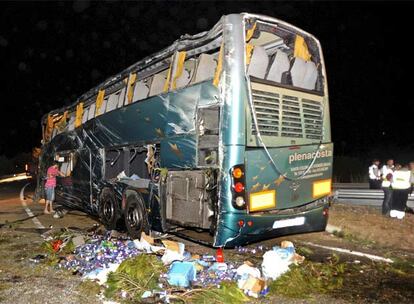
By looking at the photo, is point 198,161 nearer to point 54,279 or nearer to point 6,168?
point 54,279

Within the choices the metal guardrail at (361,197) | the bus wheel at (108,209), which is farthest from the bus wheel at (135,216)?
the metal guardrail at (361,197)

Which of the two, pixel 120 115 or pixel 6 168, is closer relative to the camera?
pixel 120 115

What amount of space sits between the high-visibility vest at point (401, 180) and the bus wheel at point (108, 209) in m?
6.54

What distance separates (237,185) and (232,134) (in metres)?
0.67

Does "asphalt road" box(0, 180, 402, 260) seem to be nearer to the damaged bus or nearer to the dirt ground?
the dirt ground

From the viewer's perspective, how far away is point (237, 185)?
18.1ft

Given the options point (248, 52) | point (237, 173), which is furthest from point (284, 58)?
point (237, 173)

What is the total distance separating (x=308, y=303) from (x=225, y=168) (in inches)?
77.1

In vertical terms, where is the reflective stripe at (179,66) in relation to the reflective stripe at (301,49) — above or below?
below

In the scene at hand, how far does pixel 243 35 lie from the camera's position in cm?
569

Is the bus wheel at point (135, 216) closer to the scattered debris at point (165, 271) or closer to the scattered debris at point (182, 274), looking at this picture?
the scattered debris at point (165, 271)

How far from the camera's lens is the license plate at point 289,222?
19.6ft

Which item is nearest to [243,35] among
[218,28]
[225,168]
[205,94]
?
[218,28]

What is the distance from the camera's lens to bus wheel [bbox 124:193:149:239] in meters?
7.42
